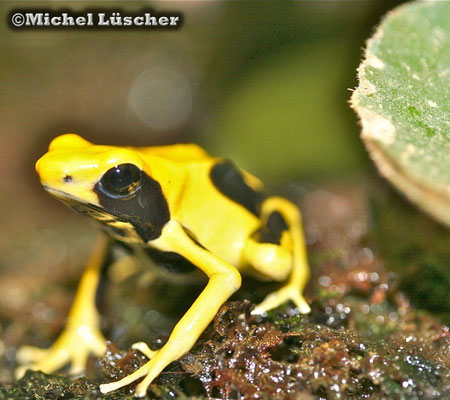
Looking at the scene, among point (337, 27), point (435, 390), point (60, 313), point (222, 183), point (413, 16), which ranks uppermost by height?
point (413, 16)

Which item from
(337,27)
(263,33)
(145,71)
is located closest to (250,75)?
(263,33)

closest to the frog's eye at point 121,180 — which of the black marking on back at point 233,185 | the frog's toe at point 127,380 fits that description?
the black marking on back at point 233,185

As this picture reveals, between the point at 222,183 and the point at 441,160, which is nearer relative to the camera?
the point at 441,160

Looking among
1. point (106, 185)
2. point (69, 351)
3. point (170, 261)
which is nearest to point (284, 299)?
point (170, 261)

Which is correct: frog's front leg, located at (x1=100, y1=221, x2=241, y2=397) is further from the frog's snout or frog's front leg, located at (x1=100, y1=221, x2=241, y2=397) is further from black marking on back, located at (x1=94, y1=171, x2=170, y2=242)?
the frog's snout

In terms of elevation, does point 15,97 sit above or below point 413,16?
below

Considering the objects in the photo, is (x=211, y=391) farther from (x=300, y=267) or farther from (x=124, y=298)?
(x=124, y=298)

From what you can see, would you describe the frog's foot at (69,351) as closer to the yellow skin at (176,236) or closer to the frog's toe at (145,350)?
the yellow skin at (176,236)
